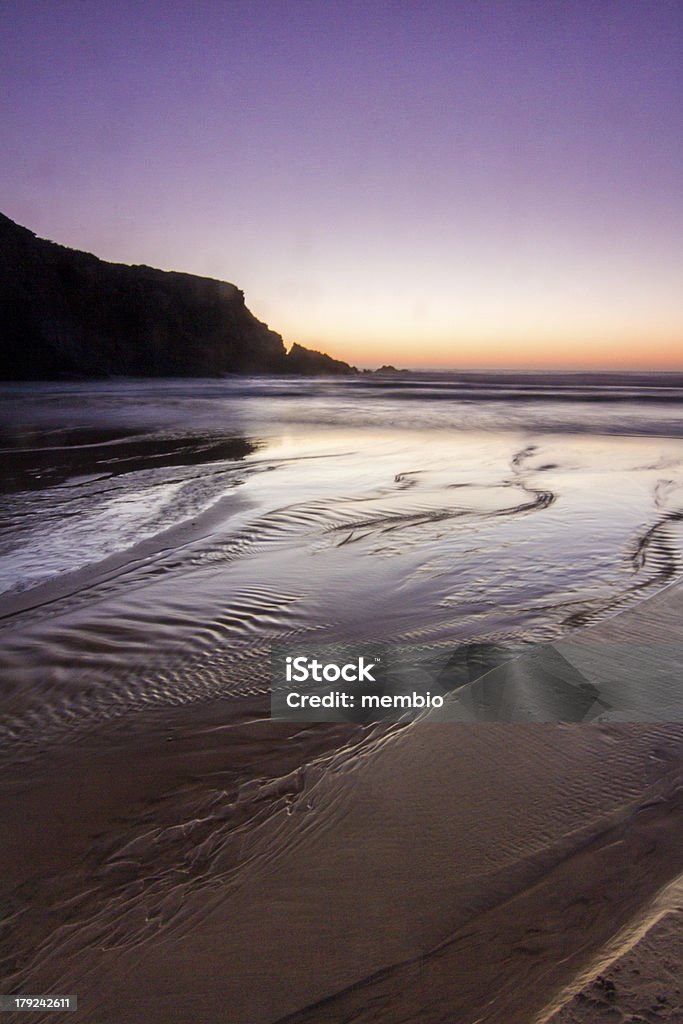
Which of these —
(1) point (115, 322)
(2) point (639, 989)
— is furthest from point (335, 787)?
(1) point (115, 322)

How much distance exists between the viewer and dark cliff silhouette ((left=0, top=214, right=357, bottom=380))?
194ft

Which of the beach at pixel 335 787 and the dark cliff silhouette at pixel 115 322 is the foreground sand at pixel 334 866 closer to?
the beach at pixel 335 787

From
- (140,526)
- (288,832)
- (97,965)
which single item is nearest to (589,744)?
(288,832)

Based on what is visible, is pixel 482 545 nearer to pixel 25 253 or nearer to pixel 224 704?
pixel 224 704

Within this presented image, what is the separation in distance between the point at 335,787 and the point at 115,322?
84.5 meters

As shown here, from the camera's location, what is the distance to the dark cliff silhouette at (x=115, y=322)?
59.1 meters

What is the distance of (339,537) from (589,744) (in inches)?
145

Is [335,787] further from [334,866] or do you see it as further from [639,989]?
[639,989]

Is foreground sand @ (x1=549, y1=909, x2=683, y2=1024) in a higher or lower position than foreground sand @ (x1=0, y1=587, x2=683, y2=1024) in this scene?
higher

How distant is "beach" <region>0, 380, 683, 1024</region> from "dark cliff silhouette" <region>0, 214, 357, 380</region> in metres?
61.1

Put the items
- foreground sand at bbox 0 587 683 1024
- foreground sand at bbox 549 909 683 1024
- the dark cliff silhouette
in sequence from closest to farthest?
foreground sand at bbox 549 909 683 1024 → foreground sand at bbox 0 587 683 1024 → the dark cliff silhouette

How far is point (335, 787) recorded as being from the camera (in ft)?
8.11

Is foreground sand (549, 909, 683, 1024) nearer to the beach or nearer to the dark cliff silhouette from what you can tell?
the beach

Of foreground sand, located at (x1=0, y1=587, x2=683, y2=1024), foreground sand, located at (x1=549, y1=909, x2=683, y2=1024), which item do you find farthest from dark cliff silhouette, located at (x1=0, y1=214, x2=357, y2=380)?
foreground sand, located at (x1=549, y1=909, x2=683, y2=1024)
